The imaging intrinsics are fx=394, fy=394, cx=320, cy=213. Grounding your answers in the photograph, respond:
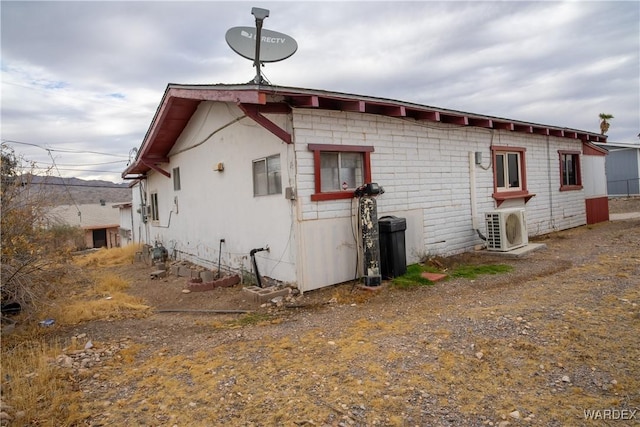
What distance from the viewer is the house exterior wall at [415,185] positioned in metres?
6.62

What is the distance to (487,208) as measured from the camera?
10.1 metres

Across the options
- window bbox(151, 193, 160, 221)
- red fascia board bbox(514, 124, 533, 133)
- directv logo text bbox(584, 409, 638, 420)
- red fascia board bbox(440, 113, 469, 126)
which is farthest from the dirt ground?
window bbox(151, 193, 160, 221)

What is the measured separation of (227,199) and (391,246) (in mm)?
3932

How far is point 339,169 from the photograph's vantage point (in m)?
7.09

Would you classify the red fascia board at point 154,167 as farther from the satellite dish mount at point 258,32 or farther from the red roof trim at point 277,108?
the satellite dish mount at point 258,32

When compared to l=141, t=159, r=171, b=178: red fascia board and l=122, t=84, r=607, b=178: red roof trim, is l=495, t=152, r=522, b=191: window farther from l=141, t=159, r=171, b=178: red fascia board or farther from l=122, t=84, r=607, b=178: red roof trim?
l=141, t=159, r=171, b=178: red fascia board

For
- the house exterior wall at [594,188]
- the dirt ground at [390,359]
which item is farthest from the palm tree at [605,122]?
the dirt ground at [390,359]

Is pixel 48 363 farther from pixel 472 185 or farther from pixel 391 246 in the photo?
pixel 472 185

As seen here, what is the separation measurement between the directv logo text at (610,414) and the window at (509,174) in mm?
7912

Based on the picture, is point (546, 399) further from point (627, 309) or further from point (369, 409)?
point (627, 309)

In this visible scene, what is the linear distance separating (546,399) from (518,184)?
9.34 metres

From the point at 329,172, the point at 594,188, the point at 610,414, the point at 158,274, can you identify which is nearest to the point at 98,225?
the point at 158,274

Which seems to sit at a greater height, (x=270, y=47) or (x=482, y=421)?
(x=270, y=47)

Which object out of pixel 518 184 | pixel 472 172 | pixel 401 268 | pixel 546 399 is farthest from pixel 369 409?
pixel 518 184
